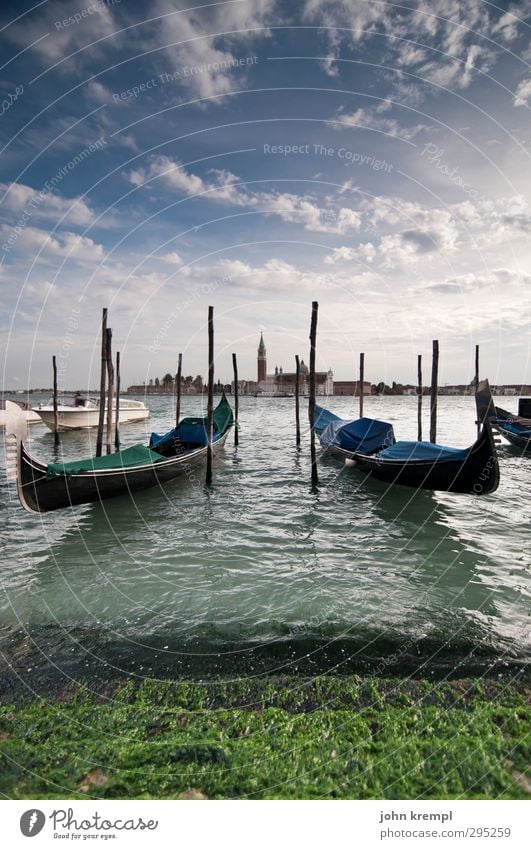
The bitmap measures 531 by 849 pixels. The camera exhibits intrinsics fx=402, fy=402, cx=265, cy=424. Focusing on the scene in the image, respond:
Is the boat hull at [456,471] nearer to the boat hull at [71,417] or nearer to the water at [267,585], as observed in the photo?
the water at [267,585]

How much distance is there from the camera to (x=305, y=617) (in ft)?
15.4

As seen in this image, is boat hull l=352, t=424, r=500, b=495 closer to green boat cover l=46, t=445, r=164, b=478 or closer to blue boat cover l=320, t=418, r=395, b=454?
blue boat cover l=320, t=418, r=395, b=454

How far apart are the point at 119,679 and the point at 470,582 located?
461 centimetres

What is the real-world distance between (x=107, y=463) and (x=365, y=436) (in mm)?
7899

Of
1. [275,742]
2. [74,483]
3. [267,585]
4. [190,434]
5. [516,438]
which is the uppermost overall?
[190,434]

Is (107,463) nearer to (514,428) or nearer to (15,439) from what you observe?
(15,439)

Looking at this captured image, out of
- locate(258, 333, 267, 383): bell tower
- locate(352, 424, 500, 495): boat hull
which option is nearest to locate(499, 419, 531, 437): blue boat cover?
locate(352, 424, 500, 495): boat hull

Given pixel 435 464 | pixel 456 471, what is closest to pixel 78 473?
pixel 435 464

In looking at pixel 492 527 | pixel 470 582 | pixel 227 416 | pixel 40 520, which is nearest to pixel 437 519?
pixel 492 527

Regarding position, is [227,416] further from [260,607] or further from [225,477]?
[260,607]

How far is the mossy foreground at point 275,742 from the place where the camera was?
97.2 inches

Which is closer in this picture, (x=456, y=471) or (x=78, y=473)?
(x=78, y=473)

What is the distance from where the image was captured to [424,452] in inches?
357
